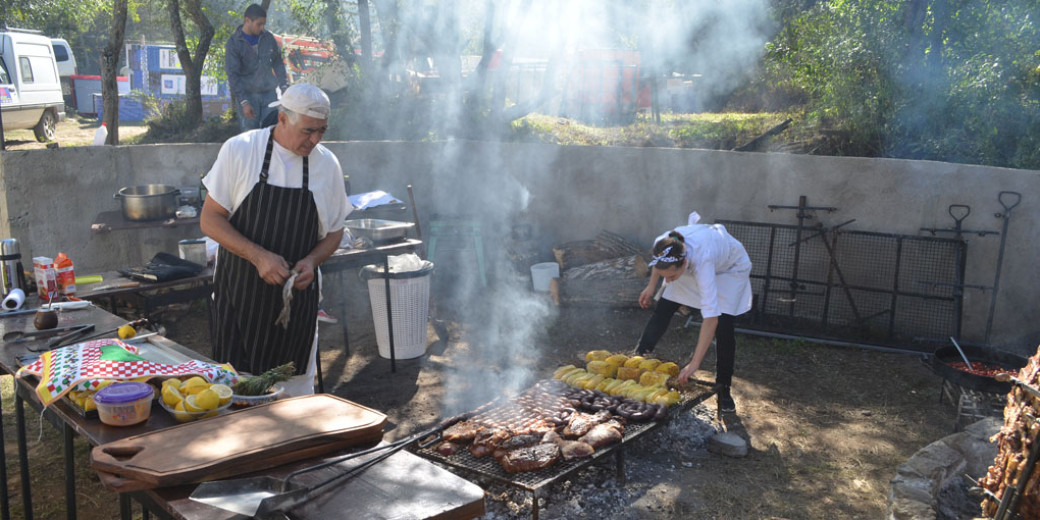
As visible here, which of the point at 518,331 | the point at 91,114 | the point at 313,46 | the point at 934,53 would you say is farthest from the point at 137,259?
the point at 91,114

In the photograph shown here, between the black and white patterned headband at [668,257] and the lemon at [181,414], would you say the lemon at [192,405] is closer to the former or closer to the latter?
the lemon at [181,414]

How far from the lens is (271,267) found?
11.7 ft

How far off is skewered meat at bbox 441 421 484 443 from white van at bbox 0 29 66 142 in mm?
15340

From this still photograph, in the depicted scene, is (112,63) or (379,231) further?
(112,63)

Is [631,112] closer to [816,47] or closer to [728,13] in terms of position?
[728,13]

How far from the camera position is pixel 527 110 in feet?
40.9

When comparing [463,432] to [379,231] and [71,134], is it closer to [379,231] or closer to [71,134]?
[379,231]

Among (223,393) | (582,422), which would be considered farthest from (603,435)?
(223,393)

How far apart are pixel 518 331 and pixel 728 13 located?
22.9 feet

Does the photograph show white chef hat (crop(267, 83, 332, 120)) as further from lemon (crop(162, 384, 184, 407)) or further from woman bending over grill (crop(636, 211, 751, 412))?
woman bending over grill (crop(636, 211, 751, 412))

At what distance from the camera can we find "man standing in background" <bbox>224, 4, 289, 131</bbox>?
921cm

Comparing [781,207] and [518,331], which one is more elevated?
[781,207]

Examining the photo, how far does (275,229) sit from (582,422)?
2232 millimetres

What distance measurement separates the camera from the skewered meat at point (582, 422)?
14.7 ft
